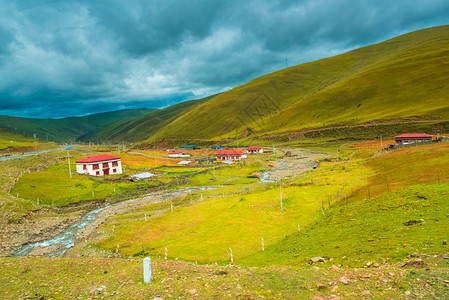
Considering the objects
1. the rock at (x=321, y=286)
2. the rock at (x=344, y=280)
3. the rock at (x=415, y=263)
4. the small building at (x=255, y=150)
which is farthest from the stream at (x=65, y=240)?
the small building at (x=255, y=150)

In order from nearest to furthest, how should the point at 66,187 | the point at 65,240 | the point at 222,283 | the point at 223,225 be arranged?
the point at 222,283 → the point at 223,225 → the point at 65,240 → the point at 66,187

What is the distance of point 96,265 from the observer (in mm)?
17953

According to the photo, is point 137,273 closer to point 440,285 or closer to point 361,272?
point 361,272

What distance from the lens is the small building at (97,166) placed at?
293ft

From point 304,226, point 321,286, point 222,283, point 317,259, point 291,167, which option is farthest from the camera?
point 291,167

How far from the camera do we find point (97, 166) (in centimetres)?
9062

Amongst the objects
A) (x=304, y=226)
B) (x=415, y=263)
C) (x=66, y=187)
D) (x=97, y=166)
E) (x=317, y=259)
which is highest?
(x=97, y=166)

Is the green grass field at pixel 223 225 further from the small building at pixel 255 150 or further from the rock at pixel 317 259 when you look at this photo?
the small building at pixel 255 150

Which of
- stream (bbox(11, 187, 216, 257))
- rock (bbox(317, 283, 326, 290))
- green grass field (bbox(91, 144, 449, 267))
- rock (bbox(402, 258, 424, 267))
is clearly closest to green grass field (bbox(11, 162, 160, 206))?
stream (bbox(11, 187, 216, 257))

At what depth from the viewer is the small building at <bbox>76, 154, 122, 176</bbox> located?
89.2m

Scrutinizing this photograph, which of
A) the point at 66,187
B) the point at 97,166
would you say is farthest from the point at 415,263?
the point at 97,166

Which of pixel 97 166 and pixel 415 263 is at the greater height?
pixel 97 166

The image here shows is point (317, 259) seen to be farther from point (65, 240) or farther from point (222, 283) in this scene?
point (65, 240)

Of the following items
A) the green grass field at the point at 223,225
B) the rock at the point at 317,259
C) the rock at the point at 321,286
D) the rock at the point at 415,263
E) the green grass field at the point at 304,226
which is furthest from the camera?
the green grass field at the point at 223,225
